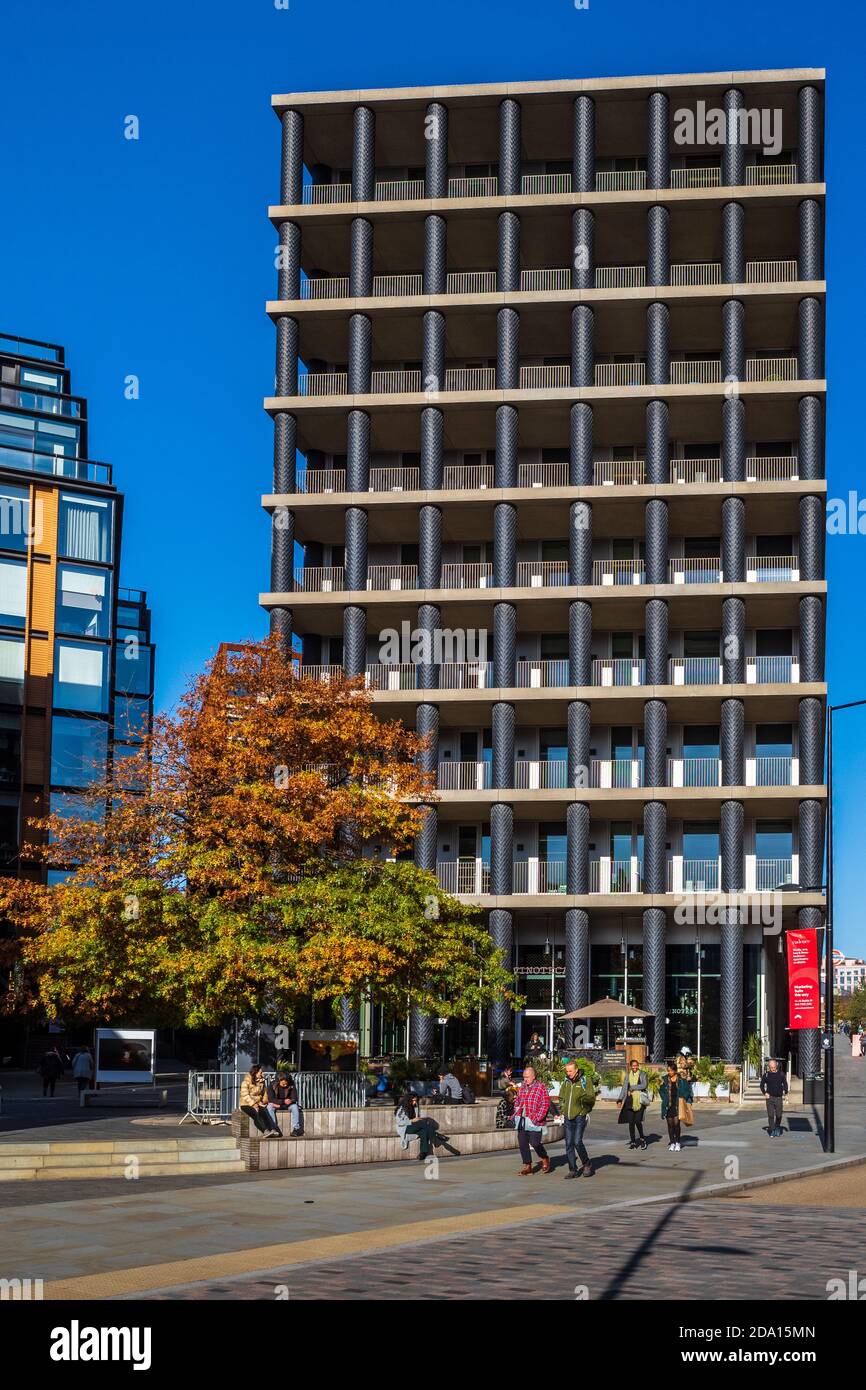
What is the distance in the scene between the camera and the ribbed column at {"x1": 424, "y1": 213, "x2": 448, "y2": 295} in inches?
2367

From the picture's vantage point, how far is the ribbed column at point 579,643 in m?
57.4

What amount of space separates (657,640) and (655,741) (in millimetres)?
3535

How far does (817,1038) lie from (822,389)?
22096 millimetres

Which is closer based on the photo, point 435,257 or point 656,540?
point 656,540

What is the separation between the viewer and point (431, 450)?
195 feet

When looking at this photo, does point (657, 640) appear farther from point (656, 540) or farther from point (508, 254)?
point (508, 254)

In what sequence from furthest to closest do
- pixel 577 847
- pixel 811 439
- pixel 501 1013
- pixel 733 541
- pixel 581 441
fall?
pixel 581 441 → pixel 811 439 → pixel 733 541 → pixel 577 847 → pixel 501 1013


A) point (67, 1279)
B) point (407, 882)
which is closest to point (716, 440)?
point (407, 882)

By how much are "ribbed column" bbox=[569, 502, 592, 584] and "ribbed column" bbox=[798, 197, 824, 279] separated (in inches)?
451

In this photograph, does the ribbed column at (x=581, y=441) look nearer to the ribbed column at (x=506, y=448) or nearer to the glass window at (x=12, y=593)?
the ribbed column at (x=506, y=448)

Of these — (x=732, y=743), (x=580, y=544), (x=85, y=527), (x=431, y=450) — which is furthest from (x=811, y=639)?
(x=85, y=527)

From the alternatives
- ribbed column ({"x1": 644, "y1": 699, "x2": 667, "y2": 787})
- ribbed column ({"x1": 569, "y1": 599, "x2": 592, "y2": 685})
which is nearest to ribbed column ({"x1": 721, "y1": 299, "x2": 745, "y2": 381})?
ribbed column ({"x1": 569, "y1": 599, "x2": 592, "y2": 685})

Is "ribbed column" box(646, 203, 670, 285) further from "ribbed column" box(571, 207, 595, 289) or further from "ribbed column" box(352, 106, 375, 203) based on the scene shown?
"ribbed column" box(352, 106, 375, 203)

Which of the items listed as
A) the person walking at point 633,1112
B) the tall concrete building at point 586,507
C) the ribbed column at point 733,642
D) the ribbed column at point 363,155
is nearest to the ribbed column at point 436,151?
the tall concrete building at point 586,507
